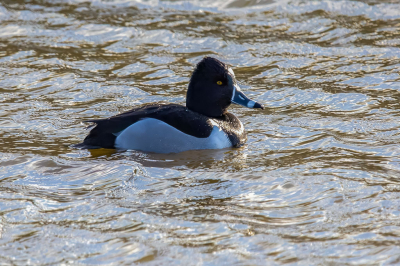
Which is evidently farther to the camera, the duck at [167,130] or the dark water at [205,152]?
the duck at [167,130]

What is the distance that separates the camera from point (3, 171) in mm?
5633

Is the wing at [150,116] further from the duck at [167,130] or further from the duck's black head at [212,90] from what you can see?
the duck's black head at [212,90]

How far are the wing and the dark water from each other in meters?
0.18

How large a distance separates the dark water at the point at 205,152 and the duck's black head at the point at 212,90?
50 cm

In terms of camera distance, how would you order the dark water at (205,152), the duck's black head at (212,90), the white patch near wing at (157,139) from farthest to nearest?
the duck's black head at (212,90) < the white patch near wing at (157,139) < the dark water at (205,152)

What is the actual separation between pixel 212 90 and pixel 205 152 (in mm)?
799

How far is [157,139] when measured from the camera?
20.2 ft

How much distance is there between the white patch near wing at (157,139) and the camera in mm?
6141

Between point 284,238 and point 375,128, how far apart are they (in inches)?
116

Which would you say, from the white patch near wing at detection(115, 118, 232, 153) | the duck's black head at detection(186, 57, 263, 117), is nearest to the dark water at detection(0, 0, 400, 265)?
the white patch near wing at detection(115, 118, 232, 153)

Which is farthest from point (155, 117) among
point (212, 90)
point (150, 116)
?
point (212, 90)

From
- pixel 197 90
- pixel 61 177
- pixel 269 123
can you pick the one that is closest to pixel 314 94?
pixel 269 123

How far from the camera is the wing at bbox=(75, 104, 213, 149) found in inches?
242

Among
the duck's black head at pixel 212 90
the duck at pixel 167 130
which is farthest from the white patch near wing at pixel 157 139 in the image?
the duck's black head at pixel 212 90
